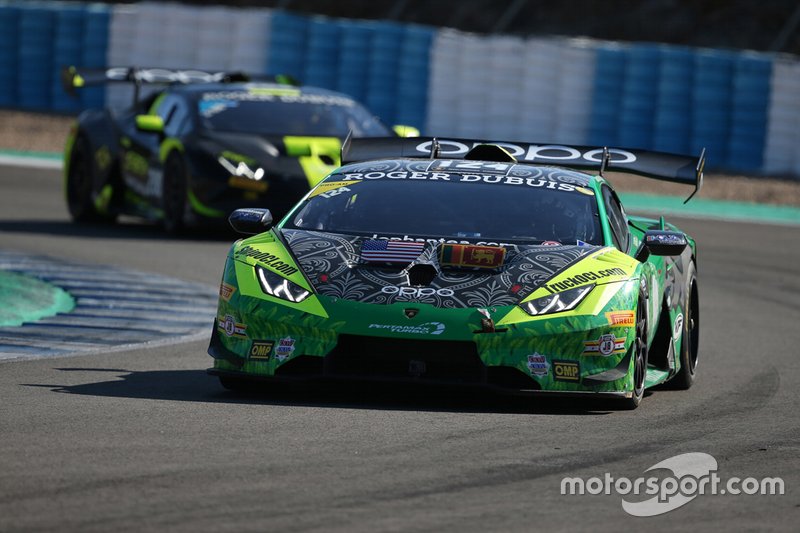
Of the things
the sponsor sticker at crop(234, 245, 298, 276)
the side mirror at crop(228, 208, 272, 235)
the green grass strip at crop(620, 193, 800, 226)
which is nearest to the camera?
the sponsor sticker at crop(234, 245, 298, 276)

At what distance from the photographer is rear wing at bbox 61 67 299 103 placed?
55.0ft

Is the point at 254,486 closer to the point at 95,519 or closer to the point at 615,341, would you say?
the point at 95,519

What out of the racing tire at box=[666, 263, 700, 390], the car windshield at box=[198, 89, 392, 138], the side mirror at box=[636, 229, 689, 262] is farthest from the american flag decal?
the car windshield at box=[198, 89, 392, 138]

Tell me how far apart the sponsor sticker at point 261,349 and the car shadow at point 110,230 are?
829cm

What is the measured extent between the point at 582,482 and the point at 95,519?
5.81 ft

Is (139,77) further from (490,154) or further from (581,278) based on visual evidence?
(581,278)

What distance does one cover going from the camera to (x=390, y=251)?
25.9 feet

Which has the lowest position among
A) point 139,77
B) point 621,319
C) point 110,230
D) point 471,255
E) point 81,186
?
point 110,230

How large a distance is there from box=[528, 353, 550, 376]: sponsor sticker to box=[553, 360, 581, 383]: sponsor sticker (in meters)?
0.04

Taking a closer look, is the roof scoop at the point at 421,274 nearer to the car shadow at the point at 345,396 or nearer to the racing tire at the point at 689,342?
the car shadow at the point at 345,396

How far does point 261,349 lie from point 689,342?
8.82ft

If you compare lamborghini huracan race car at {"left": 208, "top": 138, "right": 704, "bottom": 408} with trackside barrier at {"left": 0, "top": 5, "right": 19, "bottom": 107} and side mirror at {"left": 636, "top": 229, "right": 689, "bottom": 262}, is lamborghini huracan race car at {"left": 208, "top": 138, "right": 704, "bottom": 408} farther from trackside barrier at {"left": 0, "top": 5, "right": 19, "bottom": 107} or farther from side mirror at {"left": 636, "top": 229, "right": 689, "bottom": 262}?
trackside barrier at {"left": 0, "top": 5, "right": 19, "bottom": 107}

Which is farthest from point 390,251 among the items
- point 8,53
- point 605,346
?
point 8,53

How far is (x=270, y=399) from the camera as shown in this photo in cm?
773
